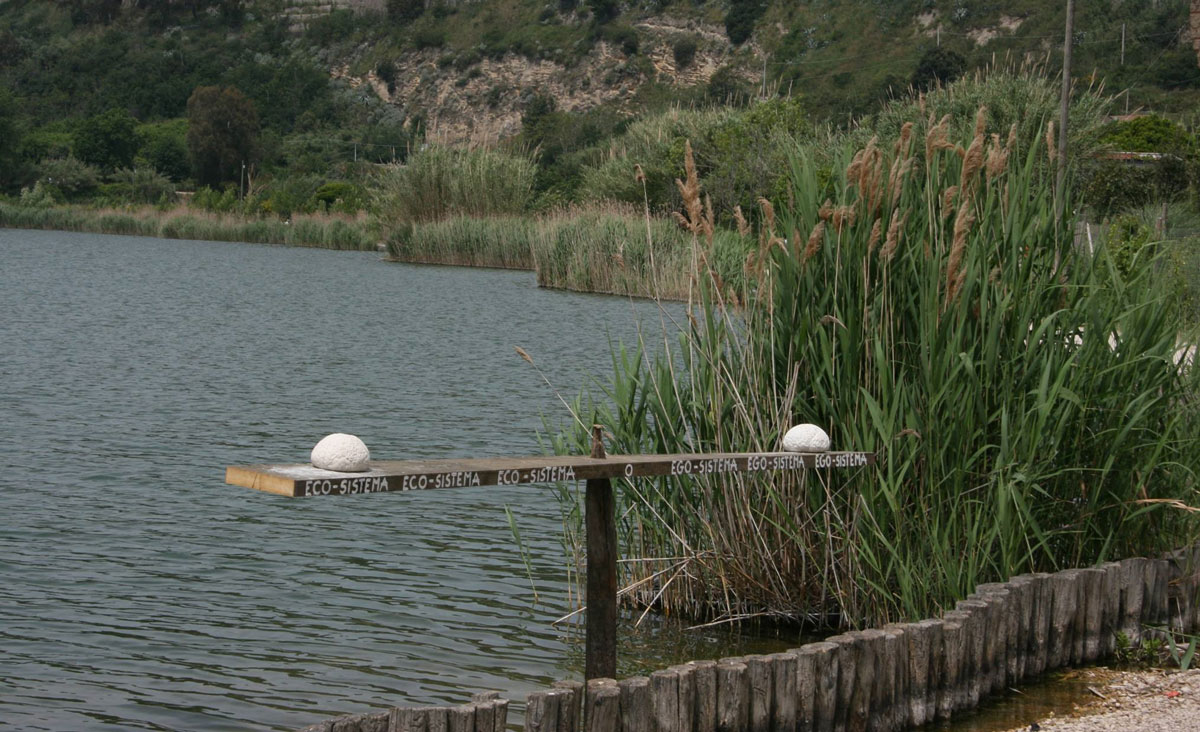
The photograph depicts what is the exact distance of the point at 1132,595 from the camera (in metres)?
6.02

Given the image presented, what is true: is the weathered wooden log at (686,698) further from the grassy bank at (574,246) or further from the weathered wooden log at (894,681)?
the grassy bank at (574,246)

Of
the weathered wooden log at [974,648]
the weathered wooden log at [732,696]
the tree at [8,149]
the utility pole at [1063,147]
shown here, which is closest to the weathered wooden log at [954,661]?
the weathered wooden log at [974,648]

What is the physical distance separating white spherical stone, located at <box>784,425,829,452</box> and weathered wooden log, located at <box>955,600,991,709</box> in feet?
2.65

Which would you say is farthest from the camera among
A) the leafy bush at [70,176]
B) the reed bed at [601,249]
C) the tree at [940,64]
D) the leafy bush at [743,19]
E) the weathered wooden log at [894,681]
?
the leafy bush at [743,19]

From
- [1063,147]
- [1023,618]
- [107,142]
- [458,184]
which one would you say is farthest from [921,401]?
[107,142]

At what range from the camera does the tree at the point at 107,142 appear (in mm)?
83562

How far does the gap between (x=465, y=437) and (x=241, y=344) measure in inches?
322

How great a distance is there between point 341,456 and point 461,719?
35.1 inches

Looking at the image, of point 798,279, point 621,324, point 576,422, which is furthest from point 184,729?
point 621,324

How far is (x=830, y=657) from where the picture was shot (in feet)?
15.8

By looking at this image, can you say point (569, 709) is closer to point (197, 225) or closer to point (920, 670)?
point (920, 670)

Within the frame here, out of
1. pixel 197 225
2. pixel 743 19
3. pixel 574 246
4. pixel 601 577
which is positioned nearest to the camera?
pixel 601 577

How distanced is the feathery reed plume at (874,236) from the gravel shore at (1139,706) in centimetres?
203

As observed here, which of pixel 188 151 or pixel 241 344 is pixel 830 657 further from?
pixel 188 151
